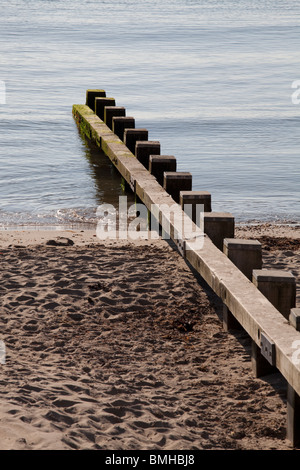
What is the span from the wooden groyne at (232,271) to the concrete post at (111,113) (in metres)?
2.69

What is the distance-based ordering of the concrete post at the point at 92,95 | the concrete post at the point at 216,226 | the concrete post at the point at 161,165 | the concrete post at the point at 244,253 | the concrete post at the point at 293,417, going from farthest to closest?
1. the concrete post at the point at 92,95
2. the concrete post at the point at 161,165
3. the concrete post at the point at 216,226
4. the concrete post at the point at 244,253
5. the concrete post at the point at 293,417

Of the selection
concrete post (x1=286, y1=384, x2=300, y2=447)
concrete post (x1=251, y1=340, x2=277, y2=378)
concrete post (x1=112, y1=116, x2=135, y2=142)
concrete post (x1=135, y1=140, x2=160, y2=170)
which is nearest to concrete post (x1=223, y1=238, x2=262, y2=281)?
concrete post (x1=251, y1=340, x2=277, y2=378)

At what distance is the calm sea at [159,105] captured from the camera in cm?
1231

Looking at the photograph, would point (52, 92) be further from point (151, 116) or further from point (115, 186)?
point (115, 186)

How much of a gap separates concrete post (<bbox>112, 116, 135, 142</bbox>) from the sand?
12.1 feet

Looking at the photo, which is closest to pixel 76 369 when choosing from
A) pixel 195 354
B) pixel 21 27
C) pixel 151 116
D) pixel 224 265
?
pixel 195 354

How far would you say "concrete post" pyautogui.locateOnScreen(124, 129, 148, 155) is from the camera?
1053 centimetres

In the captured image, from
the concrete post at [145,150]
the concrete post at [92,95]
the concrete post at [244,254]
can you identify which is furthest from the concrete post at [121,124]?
the concrete post at [244,254]

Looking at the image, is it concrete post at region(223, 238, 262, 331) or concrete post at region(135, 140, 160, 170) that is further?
concrete post at region(135, 140, 160, 170)

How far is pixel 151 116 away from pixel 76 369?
1457 centimetres

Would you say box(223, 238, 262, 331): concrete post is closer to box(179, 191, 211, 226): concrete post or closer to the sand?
the sand

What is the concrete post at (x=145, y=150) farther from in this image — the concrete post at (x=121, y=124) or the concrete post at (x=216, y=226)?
the concrete post at (x=216, y=226)

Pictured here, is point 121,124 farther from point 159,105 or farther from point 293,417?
point 159,105
